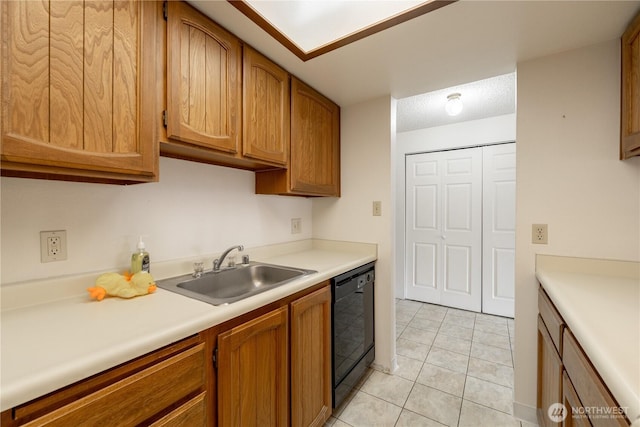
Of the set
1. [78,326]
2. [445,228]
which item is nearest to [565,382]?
[78,326]

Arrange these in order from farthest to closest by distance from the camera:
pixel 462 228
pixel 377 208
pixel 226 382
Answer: pixel 462 228 → pixel 377 208 → pixel 226 382

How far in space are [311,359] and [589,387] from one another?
3.51 ft

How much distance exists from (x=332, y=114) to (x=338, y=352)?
5.73ft

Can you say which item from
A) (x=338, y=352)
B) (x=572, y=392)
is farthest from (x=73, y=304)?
(x=572, y=392)

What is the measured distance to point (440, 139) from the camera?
10.5 feet

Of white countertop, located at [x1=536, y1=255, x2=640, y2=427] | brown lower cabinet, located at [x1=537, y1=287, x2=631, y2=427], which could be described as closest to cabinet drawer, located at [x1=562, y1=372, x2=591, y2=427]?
brown lower cabinet, located at [x1=537, y1=287, x2=631, y2=427]

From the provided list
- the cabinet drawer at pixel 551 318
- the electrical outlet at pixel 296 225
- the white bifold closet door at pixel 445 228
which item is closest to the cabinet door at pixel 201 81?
the electrical outlet at pixel 296 225

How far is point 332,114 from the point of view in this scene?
7.13 feet

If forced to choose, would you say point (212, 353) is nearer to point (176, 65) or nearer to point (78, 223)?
point (78, 223)

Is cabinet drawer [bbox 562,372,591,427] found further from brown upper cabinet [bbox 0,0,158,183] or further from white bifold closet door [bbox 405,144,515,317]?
white bifold closet door [bbox 405,144,515,317]

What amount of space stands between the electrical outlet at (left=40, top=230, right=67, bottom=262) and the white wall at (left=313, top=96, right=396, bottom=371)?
1.68m

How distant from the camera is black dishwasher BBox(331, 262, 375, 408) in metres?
1.58

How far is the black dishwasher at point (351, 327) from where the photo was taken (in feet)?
5.19

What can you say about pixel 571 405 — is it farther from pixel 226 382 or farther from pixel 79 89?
pixel 79 89
